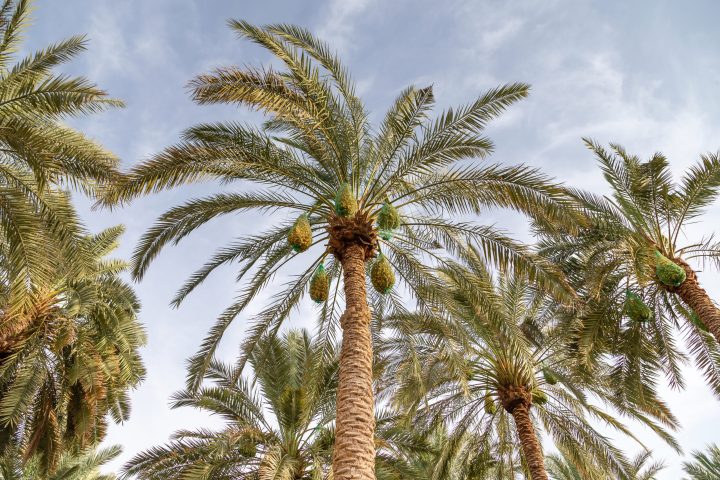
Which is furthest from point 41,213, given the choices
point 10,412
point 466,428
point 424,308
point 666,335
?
point 666,335

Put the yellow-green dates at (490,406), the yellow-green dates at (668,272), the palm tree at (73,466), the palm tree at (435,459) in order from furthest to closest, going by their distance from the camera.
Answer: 1. the palm tree at (73,466)
2. the yellow-green dates at (490,406)
3. the palm tree at (435,459)
4. the yellow-green dates at (668,272)

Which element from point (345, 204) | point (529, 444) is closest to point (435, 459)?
point (529, 444)

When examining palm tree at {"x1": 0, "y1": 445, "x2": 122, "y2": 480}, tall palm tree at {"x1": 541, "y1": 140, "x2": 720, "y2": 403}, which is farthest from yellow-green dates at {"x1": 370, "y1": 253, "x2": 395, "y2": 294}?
palm tree at {"x1": 0, "y1": 445, "x2": 122, "y2": 480}

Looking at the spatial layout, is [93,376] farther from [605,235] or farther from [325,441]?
[605,235]

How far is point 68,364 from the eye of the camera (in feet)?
41.7

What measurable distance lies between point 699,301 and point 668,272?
0.90 meters

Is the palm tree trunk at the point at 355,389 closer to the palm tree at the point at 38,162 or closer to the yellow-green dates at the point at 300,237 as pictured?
the yellow-green dates at the point at 300,237

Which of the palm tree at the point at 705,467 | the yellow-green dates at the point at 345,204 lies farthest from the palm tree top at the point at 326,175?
the palm tree at the point at 705,467

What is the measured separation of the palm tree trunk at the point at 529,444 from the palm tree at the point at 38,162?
9.79 meters

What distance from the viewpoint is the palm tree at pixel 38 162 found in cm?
720

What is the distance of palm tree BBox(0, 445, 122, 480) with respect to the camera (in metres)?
15.0

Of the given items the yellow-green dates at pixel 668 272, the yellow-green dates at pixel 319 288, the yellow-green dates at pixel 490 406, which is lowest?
the yellow-green dates at pixel 319 288

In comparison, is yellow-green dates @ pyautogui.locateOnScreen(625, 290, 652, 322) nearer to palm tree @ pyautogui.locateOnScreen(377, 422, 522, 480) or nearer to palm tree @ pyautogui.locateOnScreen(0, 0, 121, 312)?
palm tree @ pyautogui.locateOnScreen(377, 422, 522, 480)

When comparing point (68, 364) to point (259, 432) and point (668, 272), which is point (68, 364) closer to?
point (259, 432)
